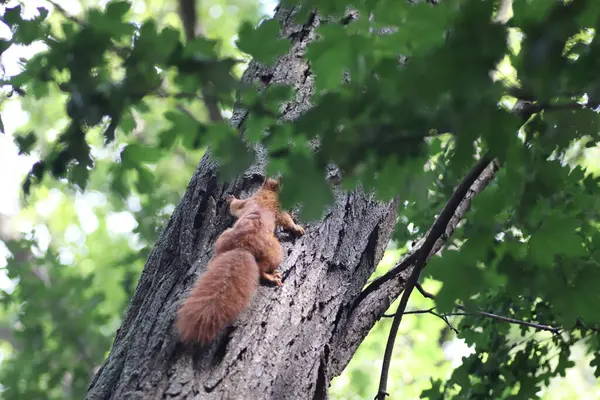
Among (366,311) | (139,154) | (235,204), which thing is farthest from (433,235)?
(139,154)

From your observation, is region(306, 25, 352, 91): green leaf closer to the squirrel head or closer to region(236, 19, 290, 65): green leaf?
region(236, 19, 290, 65): green leaf

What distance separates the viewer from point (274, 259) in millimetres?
2576

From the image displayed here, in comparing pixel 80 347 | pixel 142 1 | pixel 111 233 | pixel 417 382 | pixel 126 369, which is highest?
pixel 142 1

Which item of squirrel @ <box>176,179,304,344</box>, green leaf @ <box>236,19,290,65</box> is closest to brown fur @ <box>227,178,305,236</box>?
squirrel @ <box>176,179,304,344</box>

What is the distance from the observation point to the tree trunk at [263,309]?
2.05 meters

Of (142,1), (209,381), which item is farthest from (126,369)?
(142,1)

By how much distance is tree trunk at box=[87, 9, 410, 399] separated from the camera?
2.05m

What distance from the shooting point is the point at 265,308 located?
232cm

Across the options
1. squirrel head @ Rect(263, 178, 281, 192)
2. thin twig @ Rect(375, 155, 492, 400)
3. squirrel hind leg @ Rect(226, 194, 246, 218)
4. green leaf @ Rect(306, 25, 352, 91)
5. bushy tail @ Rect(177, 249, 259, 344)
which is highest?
squirrel head @ Rect(263, 178, 281, 192)

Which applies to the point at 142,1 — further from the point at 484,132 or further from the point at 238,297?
the point at 484,132

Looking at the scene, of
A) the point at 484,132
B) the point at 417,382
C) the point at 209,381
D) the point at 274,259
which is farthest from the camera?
the point at 417,382

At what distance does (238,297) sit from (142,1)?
30.0 ft

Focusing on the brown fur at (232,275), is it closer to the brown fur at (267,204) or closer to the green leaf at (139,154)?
the brown fur at (267,204)

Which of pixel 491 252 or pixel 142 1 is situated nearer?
pixel 491 252
